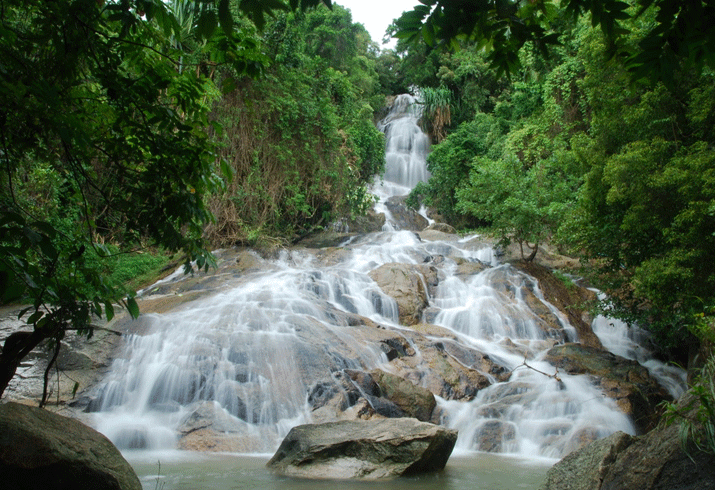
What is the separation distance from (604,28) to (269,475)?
4.85 metres

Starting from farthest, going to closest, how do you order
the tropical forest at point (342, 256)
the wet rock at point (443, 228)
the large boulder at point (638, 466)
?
1. the wet rock at point (443, 228)
2. the large boulder at point (638, 466)
3. the tropical forest at point (342, 256)

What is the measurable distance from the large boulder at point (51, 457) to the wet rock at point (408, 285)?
28.7 ft

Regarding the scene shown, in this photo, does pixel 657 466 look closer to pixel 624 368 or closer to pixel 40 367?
pixel 624 368

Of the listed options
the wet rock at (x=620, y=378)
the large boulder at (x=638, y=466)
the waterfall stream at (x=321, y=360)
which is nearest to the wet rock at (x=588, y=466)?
the large boulder at (x=638, y=466)

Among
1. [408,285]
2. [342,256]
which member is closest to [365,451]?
[408,285]

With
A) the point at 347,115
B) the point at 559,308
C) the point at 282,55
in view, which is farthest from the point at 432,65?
the point at 559,308

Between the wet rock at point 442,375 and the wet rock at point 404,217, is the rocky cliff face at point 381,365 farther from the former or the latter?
the wet rock at point 404,217

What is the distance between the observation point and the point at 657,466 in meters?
3.05

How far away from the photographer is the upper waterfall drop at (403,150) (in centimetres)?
2591

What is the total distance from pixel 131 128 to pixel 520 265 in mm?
13417

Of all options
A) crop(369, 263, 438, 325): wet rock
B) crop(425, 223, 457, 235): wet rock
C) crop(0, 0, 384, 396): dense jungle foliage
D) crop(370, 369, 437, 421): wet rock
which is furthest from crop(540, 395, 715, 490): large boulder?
crop(425, 223, 457, 235): wet rock

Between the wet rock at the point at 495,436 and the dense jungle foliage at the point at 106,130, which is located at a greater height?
the dense jungle foliage at the point at 106,130

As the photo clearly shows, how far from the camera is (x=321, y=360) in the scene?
325 inches

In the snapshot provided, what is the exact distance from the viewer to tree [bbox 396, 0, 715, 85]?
1.91 m
